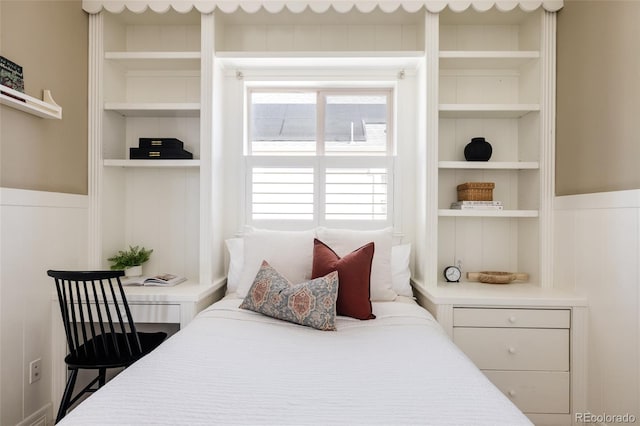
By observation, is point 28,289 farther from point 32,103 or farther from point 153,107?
point 153,107

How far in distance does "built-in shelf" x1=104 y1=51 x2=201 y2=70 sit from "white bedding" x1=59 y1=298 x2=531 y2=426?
5.58ft

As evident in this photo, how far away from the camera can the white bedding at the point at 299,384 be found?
1115mm

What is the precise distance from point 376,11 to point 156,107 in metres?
1.48

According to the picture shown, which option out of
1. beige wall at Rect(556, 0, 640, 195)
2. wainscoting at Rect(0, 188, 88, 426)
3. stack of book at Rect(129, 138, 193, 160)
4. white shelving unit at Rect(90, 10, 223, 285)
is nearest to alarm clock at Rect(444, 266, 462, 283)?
beige wall at Rect(556, 0, 640, 195)

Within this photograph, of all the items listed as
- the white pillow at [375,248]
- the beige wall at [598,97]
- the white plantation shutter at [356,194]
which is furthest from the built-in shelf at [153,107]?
the beige wall at [598,97]

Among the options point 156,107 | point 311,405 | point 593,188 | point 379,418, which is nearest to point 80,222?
point 156,107

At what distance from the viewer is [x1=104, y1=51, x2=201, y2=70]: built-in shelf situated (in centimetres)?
266

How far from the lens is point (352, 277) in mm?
2139

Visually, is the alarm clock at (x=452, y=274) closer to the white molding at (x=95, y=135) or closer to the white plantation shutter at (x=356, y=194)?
the white plantation shutter at (x=356, y=194)

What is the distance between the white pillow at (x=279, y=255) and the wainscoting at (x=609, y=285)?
4.77ft

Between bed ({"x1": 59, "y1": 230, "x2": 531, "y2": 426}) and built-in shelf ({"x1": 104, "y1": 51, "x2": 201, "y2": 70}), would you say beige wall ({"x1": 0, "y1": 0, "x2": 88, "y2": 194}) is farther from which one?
bed ({"x1": 59, "y1": 230, "x2": 531, "y2": 426})

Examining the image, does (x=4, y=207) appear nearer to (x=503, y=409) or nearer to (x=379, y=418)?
(x=379, y=418)

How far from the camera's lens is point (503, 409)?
115 cm

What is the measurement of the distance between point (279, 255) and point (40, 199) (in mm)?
1246
